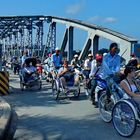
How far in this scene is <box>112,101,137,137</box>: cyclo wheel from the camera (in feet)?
25.9

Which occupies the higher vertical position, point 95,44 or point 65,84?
point 95,44

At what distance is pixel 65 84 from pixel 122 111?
20.2ft

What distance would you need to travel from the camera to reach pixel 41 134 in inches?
330

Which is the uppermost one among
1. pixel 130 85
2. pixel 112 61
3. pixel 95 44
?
pixel 95 44

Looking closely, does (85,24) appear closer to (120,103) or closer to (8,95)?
(8,95)

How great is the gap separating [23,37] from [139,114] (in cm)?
4255

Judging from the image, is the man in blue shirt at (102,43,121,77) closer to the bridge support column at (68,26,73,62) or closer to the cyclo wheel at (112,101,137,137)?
the cyclo wheel at (112,101,137,137)

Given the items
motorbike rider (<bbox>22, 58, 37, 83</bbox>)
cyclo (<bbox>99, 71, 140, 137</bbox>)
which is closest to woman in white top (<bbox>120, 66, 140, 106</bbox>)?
cyclo (<bbox>99, 71, 140, 137</bbox>)

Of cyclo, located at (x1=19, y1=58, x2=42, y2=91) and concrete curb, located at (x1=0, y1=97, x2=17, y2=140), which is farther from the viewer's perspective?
cyclo, located at (x1=19, y1=58, x2=42, y2=91)

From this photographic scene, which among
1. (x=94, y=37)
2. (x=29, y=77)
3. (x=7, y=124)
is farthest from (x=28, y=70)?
(x=7, y=124)

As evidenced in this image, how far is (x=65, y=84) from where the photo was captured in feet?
46.7

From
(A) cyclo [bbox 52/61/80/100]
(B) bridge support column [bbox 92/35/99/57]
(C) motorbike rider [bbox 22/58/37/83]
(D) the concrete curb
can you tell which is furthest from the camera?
(B) bridge support column [bbox 92/35/99/57]

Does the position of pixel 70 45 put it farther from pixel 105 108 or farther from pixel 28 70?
pixel 105 108

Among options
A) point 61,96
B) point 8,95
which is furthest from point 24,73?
point 61,96
